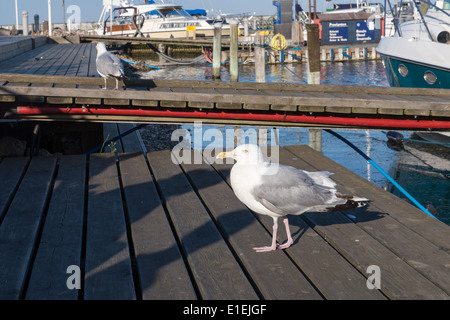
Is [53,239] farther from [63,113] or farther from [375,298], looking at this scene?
[63,113]

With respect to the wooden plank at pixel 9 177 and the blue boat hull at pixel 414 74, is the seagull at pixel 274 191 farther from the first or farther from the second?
the blue boat hull at pixel 414 74

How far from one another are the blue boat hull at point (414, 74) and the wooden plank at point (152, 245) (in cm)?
885

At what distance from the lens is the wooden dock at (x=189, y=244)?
3035 millimetres

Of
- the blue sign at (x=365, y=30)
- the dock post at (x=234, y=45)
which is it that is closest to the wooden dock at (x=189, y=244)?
the dock post at (x=234, y=45)

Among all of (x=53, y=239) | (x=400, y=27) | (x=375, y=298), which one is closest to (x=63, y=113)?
(x=53, y=239)

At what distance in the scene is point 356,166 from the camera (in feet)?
39.2

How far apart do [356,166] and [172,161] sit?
7029 millimetres

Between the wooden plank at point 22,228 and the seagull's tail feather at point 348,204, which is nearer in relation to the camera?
the wooden plank at point 22,228

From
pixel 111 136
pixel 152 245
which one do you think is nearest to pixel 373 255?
pixel 152 245

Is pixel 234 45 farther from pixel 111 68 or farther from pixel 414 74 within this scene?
pixel 111 68

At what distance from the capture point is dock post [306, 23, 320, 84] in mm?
9406

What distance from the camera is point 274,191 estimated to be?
11.6ft

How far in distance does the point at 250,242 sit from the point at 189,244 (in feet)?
1.31

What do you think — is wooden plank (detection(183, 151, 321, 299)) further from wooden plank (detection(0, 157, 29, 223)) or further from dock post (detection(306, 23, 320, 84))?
dock post (detection(306, 23, 320, 84))
